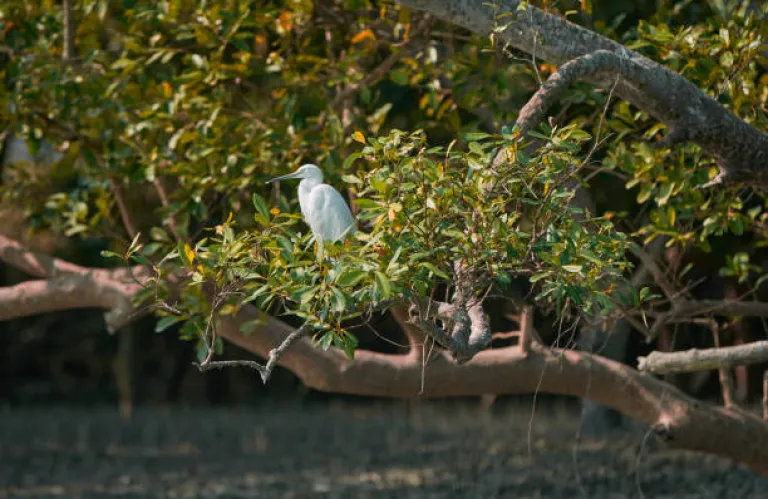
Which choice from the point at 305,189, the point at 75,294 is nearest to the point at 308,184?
the point at 305,189

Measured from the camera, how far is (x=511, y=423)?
10.7 meters

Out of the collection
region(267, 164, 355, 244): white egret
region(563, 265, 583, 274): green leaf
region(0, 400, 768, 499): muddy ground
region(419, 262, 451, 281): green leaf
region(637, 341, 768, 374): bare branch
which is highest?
region(563, 265, 583, 274): green leaf

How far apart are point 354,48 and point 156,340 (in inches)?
327

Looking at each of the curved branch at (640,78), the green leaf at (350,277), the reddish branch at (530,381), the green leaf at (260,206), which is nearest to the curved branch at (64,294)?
the reddish branch at (530,381)

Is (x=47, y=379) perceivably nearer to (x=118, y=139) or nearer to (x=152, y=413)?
(x=152, y=413)

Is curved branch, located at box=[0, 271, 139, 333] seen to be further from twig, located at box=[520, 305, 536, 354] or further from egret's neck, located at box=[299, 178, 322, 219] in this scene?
twig, located at box=[520, 305, 536, 354]

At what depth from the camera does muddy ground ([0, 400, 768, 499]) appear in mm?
6930

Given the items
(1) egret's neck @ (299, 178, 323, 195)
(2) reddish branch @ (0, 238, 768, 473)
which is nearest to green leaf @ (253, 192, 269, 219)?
(1) egret's neck @ (299, 178, 323, 195)

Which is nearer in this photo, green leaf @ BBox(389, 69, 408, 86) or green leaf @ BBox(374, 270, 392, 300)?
green leaf @ BBox(374, 270, 392, 300)

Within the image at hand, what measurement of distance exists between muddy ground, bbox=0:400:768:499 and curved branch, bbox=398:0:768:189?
1.72 meters

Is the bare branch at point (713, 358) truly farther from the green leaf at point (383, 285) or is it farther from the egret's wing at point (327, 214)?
the green leaf at point (383, 285)

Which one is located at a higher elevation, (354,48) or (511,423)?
(354,48)

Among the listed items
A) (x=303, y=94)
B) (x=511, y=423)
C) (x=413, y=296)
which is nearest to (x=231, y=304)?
(x=303, y=94)

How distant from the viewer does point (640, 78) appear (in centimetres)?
367
